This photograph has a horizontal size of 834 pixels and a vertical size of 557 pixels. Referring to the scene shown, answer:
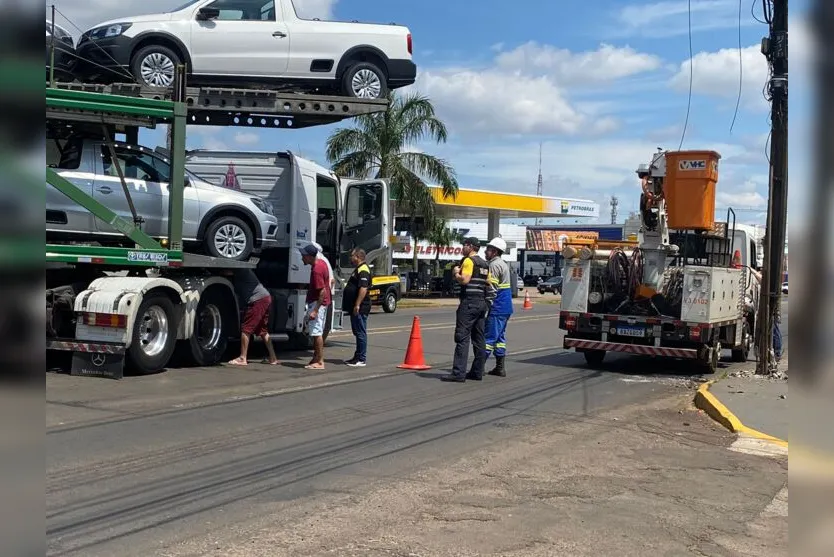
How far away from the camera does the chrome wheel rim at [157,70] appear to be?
11.5 meters

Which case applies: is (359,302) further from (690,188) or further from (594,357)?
(690,188)

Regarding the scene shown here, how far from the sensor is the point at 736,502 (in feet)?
19.3

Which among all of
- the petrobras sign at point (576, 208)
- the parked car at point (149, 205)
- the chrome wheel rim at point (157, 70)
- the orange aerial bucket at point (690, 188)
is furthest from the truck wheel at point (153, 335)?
the petrobras sign at point (576, 208)

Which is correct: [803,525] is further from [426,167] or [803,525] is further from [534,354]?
[426,167]

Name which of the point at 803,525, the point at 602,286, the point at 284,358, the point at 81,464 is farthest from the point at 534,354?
the point at 803,525

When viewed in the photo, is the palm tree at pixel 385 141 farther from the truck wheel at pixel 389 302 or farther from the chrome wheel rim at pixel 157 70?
the chrome wheel rim at pixel 157 70

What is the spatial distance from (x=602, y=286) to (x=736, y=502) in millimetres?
8168

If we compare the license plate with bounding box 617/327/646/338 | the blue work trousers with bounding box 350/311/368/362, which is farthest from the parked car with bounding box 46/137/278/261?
the license plate with bounding box 617/327/646/338

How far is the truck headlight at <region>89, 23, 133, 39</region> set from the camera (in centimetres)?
1144

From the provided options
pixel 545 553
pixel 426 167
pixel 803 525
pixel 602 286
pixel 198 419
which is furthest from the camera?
pixel 426 167

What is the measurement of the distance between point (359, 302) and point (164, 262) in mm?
3050

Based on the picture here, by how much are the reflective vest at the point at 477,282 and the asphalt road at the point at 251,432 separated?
127 centimetres

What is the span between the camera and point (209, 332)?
465 inches

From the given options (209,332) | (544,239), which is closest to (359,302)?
(209,332)
